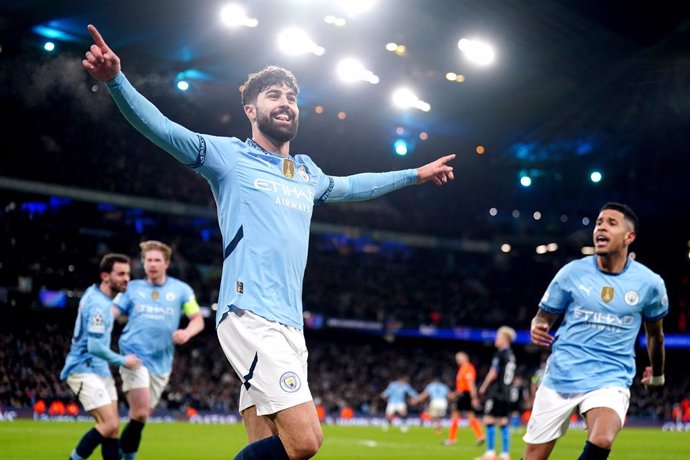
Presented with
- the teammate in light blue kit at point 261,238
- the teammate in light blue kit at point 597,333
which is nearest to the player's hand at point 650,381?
the teammate in light blue kit at point 597,333

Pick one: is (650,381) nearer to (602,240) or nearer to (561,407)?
(561,407)

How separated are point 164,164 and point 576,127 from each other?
53.9 ft

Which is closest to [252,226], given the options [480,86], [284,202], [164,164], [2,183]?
[284,202]

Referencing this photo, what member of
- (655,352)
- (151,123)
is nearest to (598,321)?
(655,352)

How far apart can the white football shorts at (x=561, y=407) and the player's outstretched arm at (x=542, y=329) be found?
1.30 ft

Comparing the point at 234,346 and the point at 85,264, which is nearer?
the point at 234,346

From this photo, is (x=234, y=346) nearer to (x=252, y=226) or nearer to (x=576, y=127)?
(x=252, y=226)

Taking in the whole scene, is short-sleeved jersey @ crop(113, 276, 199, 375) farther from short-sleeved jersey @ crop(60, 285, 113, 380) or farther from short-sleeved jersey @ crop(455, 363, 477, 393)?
short-sleeved jersey @ crop(455, 363, 477, 393)

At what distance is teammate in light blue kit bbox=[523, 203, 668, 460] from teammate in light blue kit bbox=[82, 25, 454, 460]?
2612 mm

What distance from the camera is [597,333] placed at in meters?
6.75

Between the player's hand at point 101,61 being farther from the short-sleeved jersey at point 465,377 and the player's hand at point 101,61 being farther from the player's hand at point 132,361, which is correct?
the short-sleeved jersey at point 465,377

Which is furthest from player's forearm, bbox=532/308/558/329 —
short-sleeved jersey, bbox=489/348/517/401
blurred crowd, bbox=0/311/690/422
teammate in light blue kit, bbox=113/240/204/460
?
blurred crowd, bbox=0/311/690/422

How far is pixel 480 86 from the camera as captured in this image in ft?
90.3

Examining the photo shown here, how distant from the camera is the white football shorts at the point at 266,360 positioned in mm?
4562
